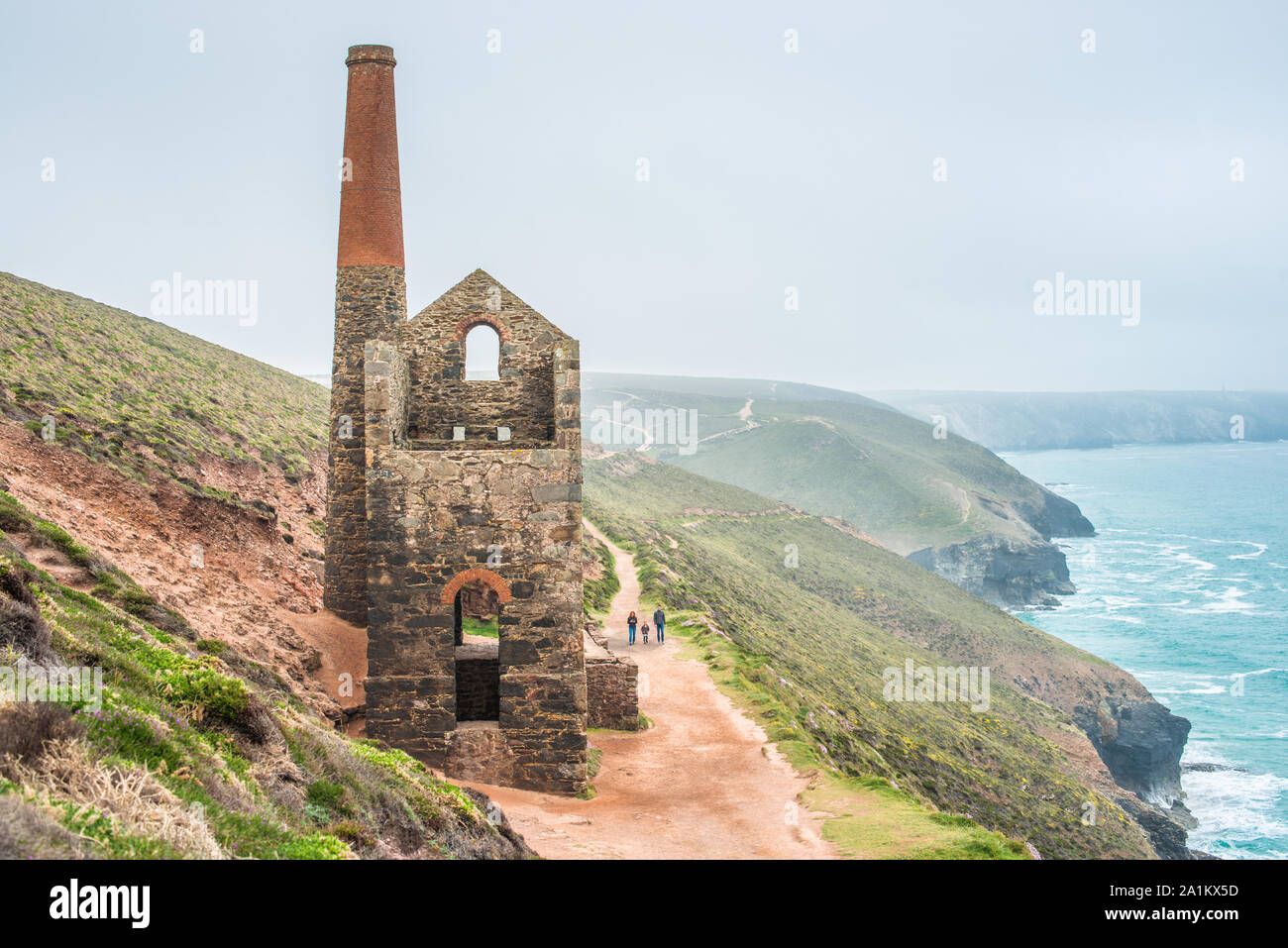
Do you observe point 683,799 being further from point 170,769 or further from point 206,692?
point 170,769

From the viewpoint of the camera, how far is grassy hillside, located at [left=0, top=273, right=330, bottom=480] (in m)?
25.1

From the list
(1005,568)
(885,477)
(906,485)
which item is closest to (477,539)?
(1005,568)

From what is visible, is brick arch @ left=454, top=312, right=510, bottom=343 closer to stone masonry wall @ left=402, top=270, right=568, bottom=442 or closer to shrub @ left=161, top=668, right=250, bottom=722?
stone masonry wall @ left=402, top=270, right=568, bottom=442

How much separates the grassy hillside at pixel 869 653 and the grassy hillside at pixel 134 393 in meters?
17.2

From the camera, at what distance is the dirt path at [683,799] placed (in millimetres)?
15688

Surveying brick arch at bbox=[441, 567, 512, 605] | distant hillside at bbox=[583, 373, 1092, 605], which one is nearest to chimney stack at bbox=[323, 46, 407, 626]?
brick arch at bbox=[441, 567, 512, 605]

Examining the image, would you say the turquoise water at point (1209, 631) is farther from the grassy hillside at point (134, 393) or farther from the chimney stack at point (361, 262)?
the grassy hillside at point (134, 393)

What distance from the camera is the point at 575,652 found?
59.3ft

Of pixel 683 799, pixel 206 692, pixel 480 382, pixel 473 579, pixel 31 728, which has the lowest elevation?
pixel 683 799

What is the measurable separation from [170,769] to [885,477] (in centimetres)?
13167

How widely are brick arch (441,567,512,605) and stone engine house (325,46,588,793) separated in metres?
0.04

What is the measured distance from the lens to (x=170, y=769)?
26.7 feet

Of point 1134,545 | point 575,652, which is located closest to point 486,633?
point 575,652

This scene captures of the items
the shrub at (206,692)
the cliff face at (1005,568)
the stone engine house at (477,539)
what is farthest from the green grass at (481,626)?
the cliff face at (1005,568)
